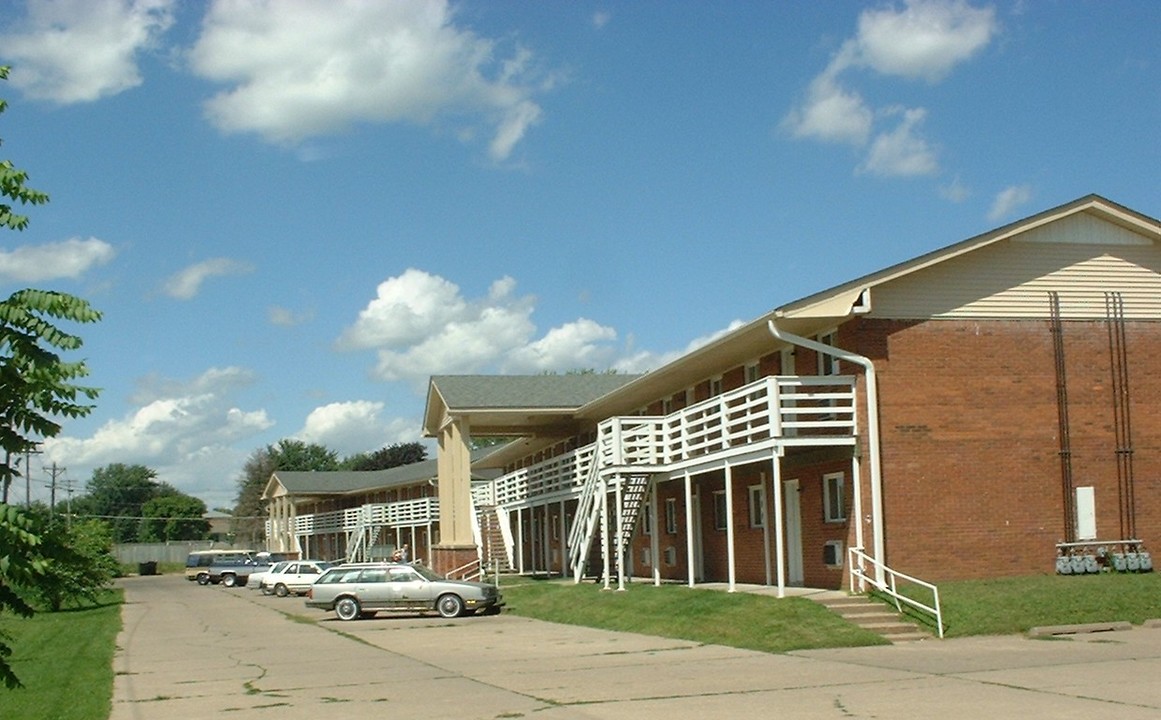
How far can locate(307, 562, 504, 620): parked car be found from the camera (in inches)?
1321

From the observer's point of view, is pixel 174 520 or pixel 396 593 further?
pixel 174 520

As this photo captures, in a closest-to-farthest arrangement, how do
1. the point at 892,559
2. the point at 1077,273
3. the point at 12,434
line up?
the point at 12,434 < the point at 892,559 < the point at 1077,273

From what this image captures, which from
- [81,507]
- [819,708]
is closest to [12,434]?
[819,708]

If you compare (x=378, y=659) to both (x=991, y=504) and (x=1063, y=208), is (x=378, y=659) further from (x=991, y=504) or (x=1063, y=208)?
(x=1063, y=208)

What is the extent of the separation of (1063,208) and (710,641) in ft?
35.9

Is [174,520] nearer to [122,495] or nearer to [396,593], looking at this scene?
[122,495]

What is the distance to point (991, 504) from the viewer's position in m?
25.3

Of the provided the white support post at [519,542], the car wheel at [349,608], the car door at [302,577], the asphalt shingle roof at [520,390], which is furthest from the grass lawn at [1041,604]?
the car door at [302,577]

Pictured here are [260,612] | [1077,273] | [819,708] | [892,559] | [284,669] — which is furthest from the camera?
[260,612]

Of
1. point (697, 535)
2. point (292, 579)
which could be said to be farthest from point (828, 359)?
point (292, 579)

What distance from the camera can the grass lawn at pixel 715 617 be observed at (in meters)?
21.3

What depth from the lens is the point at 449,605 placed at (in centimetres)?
3353

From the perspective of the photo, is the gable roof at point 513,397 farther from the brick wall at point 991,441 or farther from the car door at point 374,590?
the brick wall at point 991,441

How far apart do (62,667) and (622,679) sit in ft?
34.1
